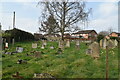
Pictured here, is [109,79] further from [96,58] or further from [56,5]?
[56,5]

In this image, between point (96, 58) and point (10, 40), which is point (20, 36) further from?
point (96, 58)

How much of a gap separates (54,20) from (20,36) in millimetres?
6036

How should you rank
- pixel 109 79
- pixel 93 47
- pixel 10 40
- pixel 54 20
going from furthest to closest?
1. pixel 54 20
2. pixel 10 40
3. pixel 93 47
4. pixel 109 79

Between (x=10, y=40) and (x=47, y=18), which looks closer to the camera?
(x=10, y=40)

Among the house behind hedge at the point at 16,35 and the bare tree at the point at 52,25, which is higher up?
the bare tree at the point at 52,25

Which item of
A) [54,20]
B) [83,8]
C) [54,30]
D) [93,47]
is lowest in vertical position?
[93,47]

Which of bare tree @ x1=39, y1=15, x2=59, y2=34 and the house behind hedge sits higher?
bare tree @ x1=39, y1=15, x2=59, y2=34

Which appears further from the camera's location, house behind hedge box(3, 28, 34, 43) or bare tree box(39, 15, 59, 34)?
bare tree box(39, 15, 59, 34)

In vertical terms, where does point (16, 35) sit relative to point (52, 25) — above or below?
below

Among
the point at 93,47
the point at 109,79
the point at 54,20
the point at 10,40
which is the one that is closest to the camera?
the point at 109,79

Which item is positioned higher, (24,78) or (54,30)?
(54,30)

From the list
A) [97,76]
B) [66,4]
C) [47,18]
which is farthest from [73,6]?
[97,76]

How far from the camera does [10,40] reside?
1916 centimetres

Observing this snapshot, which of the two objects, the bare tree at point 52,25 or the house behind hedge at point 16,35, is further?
the bare tree at point 52,25
